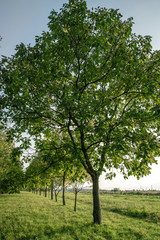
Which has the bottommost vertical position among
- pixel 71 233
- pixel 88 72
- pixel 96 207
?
pixel 71 233

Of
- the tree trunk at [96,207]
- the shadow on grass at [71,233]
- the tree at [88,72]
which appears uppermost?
→ the tree at [88,72]

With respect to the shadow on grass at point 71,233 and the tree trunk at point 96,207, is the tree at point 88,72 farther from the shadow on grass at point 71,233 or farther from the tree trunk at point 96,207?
the shadow on grass at point 71,233

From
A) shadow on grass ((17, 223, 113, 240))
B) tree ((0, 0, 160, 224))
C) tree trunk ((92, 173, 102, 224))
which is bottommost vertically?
shadow on grass ((17, 223, 113, 240))

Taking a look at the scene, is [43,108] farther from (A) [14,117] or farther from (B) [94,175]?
(B) [94,175]

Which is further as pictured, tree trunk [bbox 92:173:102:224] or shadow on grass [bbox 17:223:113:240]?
tree trunk [bbox 92:173:102:224]

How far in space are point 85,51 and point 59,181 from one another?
2952 centimetres

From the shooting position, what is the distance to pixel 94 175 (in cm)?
1237

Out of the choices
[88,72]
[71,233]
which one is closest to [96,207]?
[71,233]

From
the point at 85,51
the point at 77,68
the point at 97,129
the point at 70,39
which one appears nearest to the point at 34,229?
the point at 97,129

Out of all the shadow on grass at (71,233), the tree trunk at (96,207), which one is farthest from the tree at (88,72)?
the shadow on grass at (71,233)

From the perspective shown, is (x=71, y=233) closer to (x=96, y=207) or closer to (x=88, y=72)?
(x=96, y=207)

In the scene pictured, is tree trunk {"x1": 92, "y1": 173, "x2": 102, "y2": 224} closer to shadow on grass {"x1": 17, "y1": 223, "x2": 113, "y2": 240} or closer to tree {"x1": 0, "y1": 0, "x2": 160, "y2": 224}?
shadow on grass {"x1": 17, "y1": 223, "x2": 113, "y2": 240}

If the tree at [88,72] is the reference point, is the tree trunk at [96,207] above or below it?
below

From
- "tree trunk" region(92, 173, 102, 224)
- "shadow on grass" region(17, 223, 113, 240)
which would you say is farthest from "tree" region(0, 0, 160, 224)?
"shadow on grass" region(17, 223, 113, 240)
